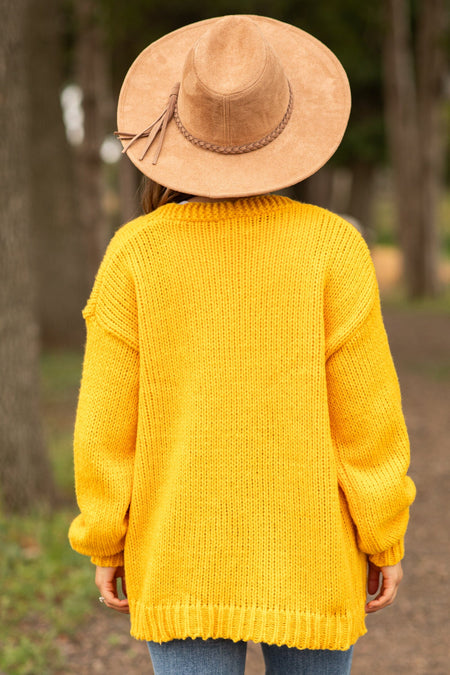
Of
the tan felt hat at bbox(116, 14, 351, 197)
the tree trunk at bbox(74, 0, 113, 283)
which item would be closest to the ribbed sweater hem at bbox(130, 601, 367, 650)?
the tan felt hat at bbox(116, 14, 351, 197)

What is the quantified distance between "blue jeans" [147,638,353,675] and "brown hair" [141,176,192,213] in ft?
3.23

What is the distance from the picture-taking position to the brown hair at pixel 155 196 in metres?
1.81

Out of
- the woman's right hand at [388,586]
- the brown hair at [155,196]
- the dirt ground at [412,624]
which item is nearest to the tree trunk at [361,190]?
the dirt ground at [412,624]

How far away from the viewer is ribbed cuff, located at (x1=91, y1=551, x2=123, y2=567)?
1811 mm

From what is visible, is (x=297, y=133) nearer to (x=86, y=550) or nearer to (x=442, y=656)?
(x=86, y=550)

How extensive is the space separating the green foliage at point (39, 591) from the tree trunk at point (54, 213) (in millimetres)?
6288

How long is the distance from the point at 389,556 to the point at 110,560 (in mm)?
641

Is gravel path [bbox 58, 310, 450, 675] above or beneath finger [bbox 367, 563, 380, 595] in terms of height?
beneath

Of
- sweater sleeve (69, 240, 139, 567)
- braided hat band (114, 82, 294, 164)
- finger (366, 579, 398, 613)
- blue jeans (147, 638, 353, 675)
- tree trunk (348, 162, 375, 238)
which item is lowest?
tree trunk (348, 162, 375, 238)

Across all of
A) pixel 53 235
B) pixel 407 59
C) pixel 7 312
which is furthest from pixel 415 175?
pixel 7 312

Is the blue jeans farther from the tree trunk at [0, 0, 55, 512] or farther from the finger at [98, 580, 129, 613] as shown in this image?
the tree trunk at [0, 0, 55, 512]

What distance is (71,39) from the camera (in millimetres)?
14906

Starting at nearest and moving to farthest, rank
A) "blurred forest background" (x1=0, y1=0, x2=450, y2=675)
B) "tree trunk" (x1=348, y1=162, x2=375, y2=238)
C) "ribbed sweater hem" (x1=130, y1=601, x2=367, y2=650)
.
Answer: "ribbed sweater hem" (x1=130, y1=601, x2=367, y2=650) → "blurred forest background" (x1=0, y1=0, x2=450, y2=675) → "tree trunk" (x1=348, y1=162, x2=375, y2=238)

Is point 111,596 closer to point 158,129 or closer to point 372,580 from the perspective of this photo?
point 372,580
